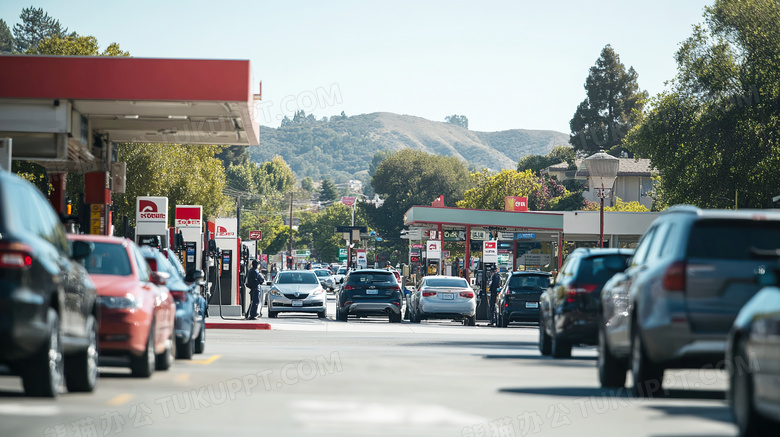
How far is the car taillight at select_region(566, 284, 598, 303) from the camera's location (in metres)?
18.0

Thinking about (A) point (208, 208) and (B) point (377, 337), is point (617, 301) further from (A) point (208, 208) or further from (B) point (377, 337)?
(A) point (208, 208)

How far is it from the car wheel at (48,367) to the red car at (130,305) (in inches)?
97.3

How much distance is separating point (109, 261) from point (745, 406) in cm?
805

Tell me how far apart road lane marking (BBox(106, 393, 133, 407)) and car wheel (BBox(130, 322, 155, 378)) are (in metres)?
1.89

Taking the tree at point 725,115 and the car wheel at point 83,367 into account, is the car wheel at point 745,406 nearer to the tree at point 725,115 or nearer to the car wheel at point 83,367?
the car wheel at point 83,367

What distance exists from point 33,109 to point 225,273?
15.7 metres

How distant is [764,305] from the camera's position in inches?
331

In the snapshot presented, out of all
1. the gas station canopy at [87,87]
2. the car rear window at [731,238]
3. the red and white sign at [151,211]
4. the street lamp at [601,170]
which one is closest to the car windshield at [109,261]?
the car rear window at [731,238]

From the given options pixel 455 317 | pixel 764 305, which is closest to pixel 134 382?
pixel 764 305

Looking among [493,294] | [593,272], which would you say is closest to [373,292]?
[493,294]

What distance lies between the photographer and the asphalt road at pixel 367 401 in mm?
9438

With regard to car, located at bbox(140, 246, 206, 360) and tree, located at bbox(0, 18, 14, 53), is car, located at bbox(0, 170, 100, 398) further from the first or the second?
tree, located at bbox(0, 18, 14, 53)

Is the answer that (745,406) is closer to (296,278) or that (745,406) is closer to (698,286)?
(698,286)

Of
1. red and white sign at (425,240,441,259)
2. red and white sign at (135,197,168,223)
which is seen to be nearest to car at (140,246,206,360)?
red and white sign at (135,197,168,223)
